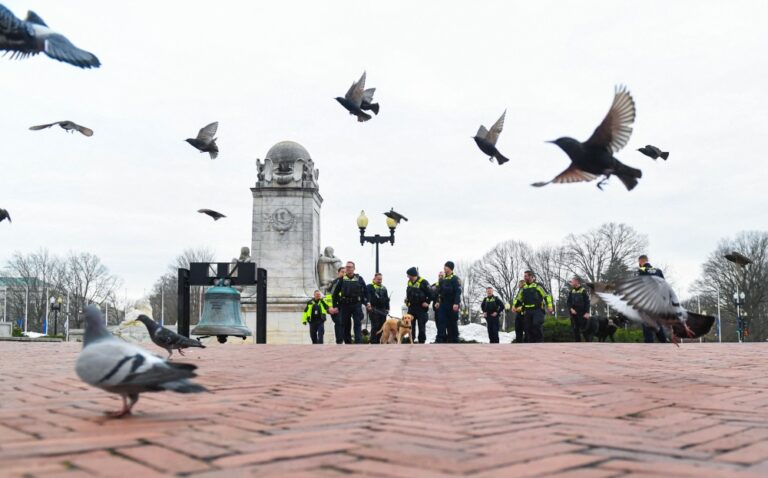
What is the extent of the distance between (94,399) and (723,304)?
6618cm

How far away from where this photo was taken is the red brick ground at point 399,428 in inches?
101

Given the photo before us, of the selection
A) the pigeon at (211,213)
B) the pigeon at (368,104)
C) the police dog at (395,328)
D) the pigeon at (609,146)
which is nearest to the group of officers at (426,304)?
the police dog at (395,328)

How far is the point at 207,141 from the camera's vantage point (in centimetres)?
1159

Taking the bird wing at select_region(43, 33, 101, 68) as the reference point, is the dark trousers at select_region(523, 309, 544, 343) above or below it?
below

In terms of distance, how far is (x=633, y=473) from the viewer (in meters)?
2.45

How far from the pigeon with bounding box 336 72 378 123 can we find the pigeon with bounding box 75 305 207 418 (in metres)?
6.93

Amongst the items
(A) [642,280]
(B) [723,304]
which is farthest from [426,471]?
(B) [723,304]

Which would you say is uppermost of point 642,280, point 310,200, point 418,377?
point 310,200

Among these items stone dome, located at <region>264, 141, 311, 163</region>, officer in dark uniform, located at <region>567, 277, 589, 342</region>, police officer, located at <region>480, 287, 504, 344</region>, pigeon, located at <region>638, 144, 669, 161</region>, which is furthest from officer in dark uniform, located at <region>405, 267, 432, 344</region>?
stone dome, located at <region>264, 141, 311, 163</region>

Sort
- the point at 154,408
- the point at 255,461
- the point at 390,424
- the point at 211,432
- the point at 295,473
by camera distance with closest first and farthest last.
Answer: the point at 295,473
the point at 255,461
the point at 211,432
the point at 390,424
the point at 154,408

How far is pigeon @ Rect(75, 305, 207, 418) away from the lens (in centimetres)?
318

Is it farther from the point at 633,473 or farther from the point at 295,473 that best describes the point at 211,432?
the point at 633,473

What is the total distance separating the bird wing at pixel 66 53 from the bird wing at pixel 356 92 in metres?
6.62

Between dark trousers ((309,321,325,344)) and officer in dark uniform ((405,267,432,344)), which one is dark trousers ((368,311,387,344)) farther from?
dark trousers ((309,321,325,344))
